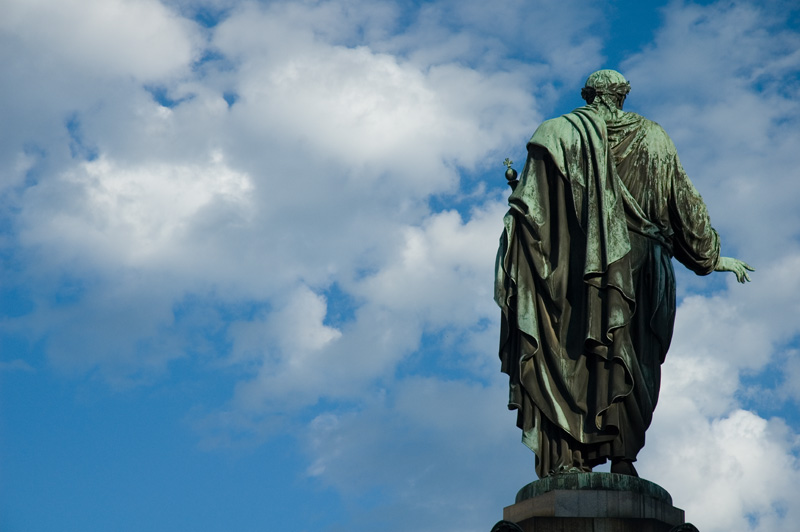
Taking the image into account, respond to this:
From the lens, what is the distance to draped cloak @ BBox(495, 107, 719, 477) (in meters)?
18.3

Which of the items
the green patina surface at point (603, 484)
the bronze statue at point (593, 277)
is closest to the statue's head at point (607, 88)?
the bronze statue at point (593, 277)

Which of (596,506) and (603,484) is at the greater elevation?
(603,484)

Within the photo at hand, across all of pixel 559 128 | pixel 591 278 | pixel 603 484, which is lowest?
pixel 603 484

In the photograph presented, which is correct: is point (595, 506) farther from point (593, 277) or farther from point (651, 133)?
point (651, 133)

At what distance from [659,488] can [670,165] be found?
4.79 meters

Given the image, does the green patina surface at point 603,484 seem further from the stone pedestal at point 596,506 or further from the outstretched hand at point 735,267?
the outstretched hand at point 735,267

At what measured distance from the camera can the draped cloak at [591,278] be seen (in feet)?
60.1

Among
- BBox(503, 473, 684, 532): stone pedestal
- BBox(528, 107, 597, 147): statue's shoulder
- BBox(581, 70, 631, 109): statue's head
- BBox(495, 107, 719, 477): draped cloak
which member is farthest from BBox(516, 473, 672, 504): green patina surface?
BBox(581, 70, 631, 109): statue's head

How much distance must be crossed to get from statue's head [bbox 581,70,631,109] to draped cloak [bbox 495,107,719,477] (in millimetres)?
387

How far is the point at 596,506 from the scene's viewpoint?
1722 centimetres

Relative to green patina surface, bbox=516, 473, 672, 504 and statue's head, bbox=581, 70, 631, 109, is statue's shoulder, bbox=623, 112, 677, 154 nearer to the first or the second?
statue's head, bbox=581, 70, 631, 109

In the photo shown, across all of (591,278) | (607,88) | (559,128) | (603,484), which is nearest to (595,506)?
(603,484)

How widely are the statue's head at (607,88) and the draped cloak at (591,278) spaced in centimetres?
39

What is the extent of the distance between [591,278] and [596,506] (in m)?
3.19
